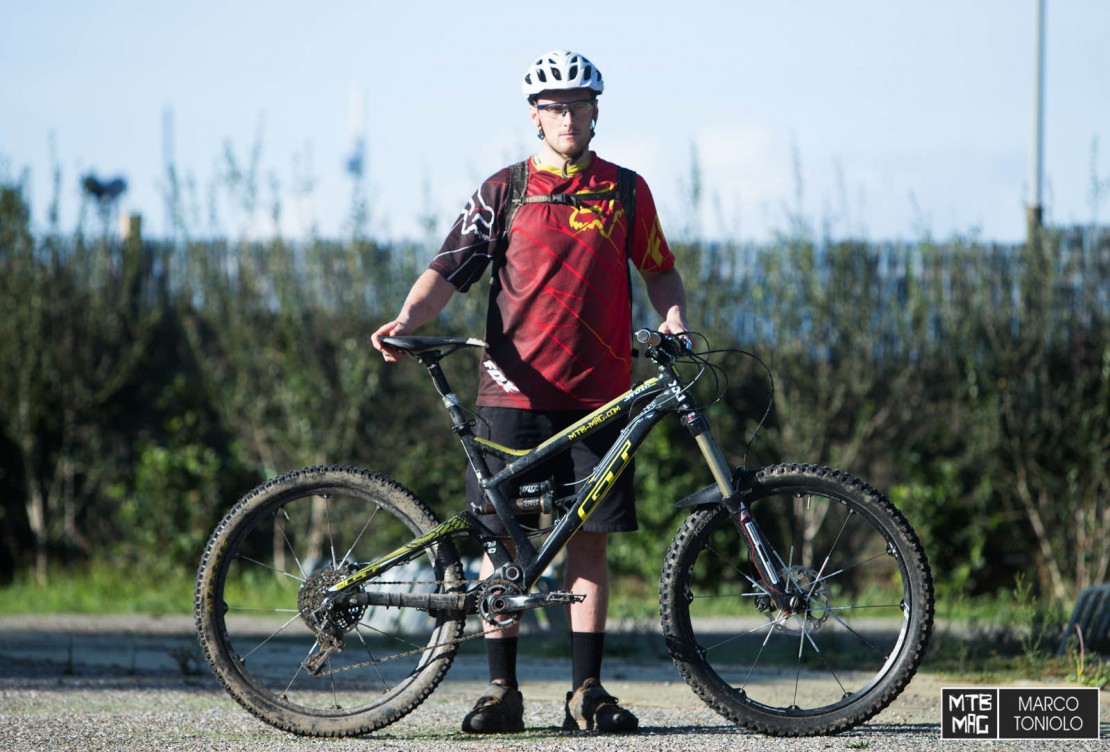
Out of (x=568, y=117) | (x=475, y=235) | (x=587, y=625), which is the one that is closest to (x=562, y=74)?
(x=568, y=117)

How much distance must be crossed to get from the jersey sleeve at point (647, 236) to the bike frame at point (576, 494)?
397 mm

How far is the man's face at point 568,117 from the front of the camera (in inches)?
160

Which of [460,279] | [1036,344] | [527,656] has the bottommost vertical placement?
[527,656]

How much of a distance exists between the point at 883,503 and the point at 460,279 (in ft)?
4.70

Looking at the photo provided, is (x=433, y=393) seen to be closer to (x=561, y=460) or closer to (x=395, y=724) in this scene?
(x=395, y=724)

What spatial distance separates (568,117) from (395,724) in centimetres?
196

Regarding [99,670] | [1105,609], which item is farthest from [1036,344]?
[99,670]

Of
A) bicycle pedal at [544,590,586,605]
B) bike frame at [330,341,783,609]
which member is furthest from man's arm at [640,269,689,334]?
bicycle pedal at [544,590,586,605]

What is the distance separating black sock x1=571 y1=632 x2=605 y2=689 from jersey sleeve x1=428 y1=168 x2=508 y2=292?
1.13 meters

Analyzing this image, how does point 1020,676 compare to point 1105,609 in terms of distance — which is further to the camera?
point 1105,609

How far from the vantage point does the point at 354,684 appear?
17.0 feet

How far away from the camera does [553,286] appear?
13.3 ft

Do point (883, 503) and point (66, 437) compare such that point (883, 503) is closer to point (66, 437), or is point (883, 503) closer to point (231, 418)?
point (231, 418)

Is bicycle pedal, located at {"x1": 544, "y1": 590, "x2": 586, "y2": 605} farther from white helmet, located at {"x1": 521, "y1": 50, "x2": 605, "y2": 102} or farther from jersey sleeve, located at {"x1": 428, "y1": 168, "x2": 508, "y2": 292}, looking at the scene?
white helmet, located at {"x1": 521, "y1": 50, "x2": 605, "y2": 102}
